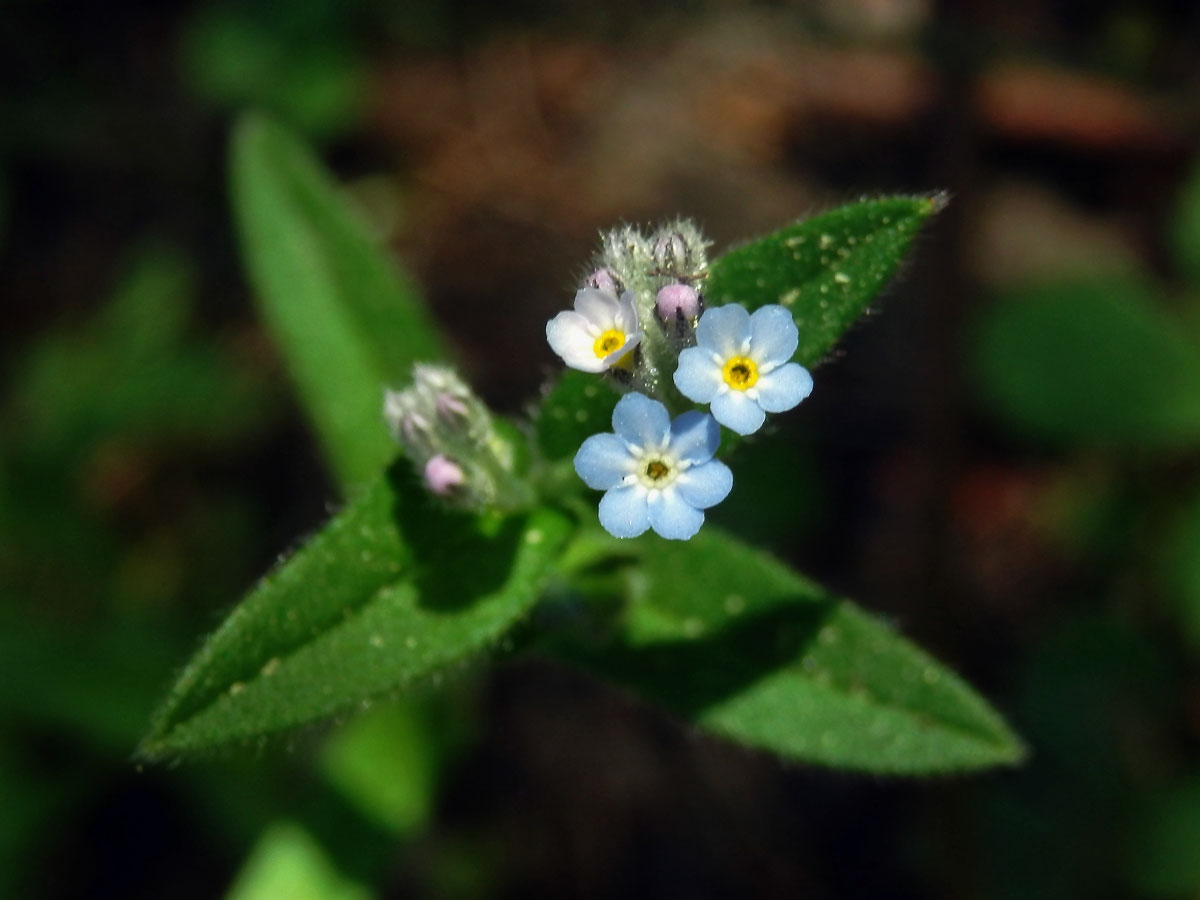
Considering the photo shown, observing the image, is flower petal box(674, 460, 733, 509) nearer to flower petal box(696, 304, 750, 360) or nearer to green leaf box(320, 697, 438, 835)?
flower petal box(696, 304, 750, 360)

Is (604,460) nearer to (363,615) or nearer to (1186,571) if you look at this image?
(363,615)

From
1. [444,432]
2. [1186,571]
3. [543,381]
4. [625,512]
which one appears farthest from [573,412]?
[1186,571]

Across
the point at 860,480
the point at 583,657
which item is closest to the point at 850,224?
the point at 583,657

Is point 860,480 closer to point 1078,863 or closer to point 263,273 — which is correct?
point 1078,863

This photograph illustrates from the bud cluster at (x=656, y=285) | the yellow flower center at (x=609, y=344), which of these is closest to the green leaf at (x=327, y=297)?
the bud cluster at (x=656, y=285)

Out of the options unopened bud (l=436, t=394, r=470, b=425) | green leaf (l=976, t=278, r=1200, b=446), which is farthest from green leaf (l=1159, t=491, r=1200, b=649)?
unopened bud (l=436, t=394, r=470, b=425)
